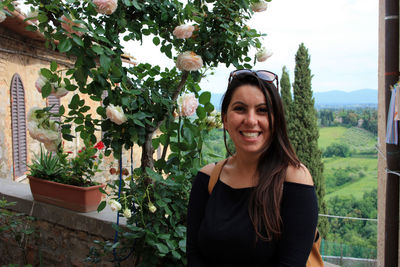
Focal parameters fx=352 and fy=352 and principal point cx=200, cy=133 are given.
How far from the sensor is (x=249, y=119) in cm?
102

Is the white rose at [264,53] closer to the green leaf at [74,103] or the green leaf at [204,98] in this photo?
the green leaf at [204,98]

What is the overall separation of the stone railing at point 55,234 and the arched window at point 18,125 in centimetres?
308

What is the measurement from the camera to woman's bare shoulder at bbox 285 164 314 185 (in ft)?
3.16

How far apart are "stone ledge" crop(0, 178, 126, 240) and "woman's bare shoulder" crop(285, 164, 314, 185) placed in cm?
121

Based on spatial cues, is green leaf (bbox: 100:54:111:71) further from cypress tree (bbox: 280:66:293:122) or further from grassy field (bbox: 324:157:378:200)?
grassy field (bbox: 324:157:378:200)

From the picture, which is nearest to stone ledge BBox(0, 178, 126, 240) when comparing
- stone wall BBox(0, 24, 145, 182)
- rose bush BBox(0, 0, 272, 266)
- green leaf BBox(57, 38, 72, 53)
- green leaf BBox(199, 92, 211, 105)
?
rose bush BBox(0, 0, 272, 266)

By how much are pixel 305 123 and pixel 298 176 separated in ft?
36.4

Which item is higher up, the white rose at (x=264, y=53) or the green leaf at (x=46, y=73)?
the white rose at (x=264, y=53)

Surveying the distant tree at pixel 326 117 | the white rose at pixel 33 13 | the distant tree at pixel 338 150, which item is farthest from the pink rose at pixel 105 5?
the distant tree at pixel 338 150

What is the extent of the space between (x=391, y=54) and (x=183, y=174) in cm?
231

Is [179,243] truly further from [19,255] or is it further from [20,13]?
[20,13]

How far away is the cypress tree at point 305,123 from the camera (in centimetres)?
1129

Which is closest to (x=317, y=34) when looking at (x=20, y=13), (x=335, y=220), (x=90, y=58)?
(x=335, y=220)

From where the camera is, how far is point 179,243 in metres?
1.58
